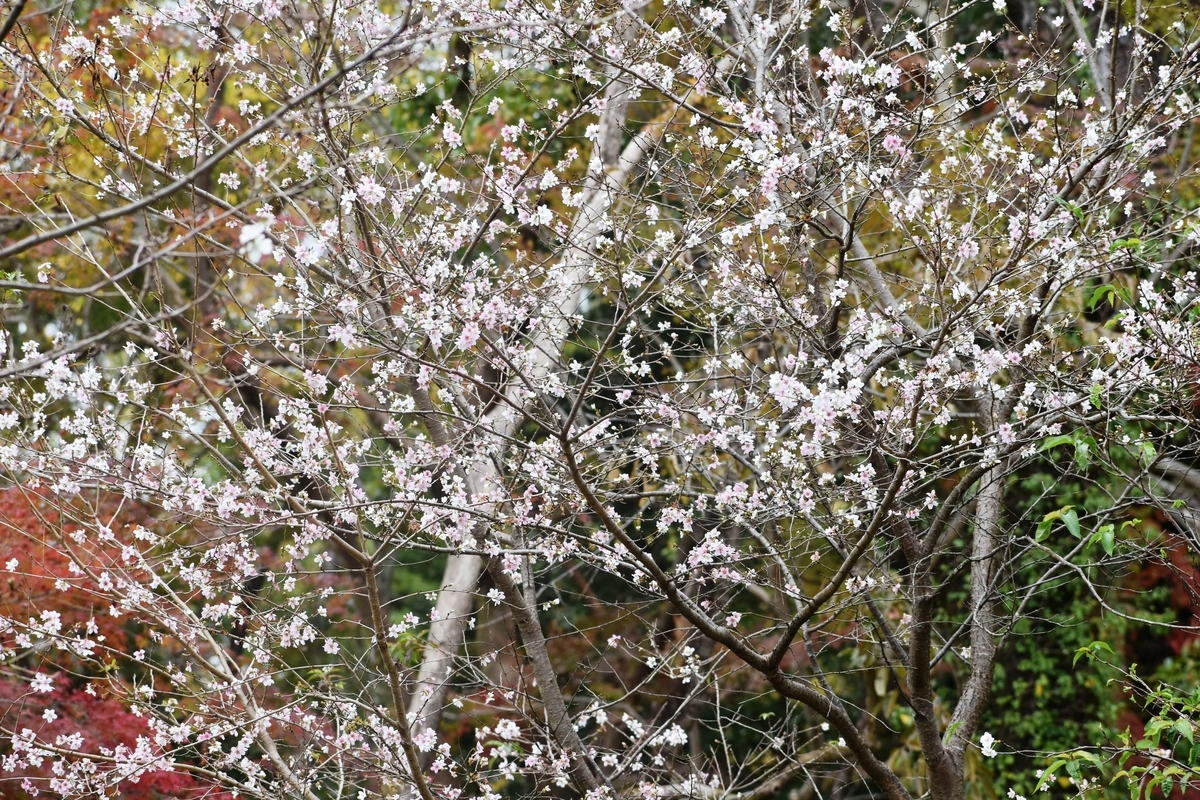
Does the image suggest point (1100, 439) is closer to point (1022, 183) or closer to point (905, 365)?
point (905, 365)

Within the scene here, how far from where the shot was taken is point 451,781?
8773mm

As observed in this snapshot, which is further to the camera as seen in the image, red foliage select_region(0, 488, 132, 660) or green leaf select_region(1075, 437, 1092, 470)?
red foliage select_region(0, 488, 132, 660)

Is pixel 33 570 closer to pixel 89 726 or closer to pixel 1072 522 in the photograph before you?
pixel 89 726

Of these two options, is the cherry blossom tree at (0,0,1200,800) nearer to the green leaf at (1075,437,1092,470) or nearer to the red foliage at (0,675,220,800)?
the green leaf at (1075,437,1092,470)

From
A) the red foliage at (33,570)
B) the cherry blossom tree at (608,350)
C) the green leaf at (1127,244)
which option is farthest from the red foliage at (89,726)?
the green leaf at (1127,244)

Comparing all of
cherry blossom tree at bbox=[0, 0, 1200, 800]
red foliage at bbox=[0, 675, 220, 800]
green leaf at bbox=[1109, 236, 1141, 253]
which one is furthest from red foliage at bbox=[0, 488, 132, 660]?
green leaf at bbox=[1109, 236, 1141, 253]

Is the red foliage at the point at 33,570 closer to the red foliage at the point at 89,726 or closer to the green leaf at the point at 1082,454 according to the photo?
the red foliage at the point at 89,726

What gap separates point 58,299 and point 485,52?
250 inches

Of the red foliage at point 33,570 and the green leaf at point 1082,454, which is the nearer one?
the green leaf at point 1082,454

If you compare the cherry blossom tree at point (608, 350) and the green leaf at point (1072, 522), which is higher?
the cherry blossom tree at point (608, 350)

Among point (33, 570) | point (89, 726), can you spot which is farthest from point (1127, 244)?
point (89, 726)

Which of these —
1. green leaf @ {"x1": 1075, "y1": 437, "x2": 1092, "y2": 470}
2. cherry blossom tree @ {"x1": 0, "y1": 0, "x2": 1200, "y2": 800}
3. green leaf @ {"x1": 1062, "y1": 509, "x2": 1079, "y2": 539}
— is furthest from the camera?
cherry blossom tree @ {"x1": 0, "y1": 0, "x2": 1200, "y2": 800}

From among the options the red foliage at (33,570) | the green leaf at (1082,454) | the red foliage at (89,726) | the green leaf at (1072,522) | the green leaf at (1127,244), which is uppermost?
the red foliage at (33,570)

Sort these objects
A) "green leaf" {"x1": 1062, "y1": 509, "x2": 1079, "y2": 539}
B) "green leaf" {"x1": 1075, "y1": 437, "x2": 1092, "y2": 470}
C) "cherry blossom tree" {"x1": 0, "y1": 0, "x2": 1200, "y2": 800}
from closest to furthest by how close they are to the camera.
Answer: "green leaf" {"x1": 1062, "y1": 509, "x2": 1079, "y2": 539} → "green leaf" {"x1": 1075, "y1": 437, "x2": 1092, "y2": 470} → "cherry blossom tree" {"x1": 0, "y1": 0, "x2": 1200, "y2": 800}
